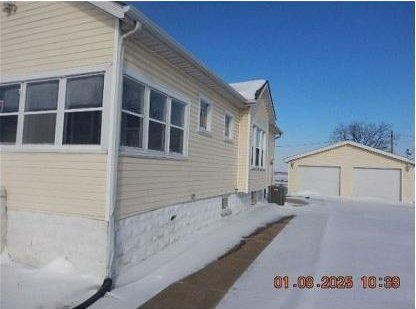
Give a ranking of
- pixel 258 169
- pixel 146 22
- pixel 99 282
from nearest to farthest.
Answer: pixel 99 282
pixel 146 22
pixel 258 169

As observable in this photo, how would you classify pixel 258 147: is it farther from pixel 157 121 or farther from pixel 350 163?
pixel 350 163

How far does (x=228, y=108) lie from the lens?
13352 mm

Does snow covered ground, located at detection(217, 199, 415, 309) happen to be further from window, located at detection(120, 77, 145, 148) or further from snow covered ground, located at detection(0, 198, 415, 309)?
window, located at detection(120, 77, 145, 148)

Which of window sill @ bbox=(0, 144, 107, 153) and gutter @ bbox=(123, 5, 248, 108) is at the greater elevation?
gutter @ bbox=(123, 5, 248, 108)

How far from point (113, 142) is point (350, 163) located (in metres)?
24.9

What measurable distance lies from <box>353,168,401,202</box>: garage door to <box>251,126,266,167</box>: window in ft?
42.0

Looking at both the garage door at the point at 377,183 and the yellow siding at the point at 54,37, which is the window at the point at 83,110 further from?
the garage door at the point at 377,183

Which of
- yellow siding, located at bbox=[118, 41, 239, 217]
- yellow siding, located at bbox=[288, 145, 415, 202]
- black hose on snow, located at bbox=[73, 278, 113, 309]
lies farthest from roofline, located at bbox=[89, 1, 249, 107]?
yellow siding, located at bbox=[288, 145, 415, 202]

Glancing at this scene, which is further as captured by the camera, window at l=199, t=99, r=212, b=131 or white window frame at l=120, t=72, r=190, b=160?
window at l=199, t=99, r=212, b=131

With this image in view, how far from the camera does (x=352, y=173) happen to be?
2769 centimetres

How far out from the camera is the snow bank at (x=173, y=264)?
5840 millimetres

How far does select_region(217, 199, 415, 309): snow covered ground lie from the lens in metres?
5.72

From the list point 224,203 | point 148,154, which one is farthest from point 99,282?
point 224,203

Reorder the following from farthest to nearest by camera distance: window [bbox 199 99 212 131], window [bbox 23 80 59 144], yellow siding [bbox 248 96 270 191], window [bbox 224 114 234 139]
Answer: yellow siding [bbox 248 96 270 191], window [bbox 224 114 234 139], window [bbox 199 99 212 131], window [bbox 23 80 59 144]
